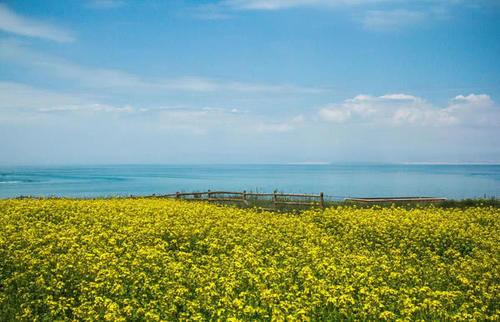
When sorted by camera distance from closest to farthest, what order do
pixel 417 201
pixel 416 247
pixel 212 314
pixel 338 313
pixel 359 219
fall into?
pixel 212 314
pixel 338 313
pixel 416 247
pixel 359 219
pixel 417 201

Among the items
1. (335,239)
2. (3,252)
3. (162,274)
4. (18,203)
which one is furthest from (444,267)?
(18,203)

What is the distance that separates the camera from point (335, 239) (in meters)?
16.0

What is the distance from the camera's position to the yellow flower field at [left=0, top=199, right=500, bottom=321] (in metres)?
8.38

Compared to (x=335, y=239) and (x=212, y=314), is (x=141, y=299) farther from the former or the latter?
(x=335, y=239)

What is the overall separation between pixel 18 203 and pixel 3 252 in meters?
9.45

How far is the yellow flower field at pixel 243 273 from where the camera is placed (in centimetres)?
838

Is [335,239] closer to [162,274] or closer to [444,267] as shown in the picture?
[444,267]

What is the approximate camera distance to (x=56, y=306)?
29.8 feet

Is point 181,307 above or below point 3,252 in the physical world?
below

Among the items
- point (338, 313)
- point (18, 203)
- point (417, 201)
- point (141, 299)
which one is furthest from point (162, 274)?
point (417, 201)

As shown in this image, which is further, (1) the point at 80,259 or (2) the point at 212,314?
(1) the point at 80,259

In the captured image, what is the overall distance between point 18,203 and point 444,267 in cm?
1946

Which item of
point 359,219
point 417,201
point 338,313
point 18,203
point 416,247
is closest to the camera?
point 338,313

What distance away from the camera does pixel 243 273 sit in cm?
1002
